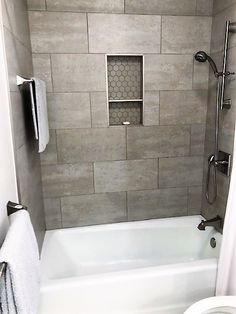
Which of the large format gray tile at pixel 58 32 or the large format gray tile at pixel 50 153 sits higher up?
the large format gray tile at pixel 58 32

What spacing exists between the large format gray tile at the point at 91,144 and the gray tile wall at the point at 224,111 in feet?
2.52

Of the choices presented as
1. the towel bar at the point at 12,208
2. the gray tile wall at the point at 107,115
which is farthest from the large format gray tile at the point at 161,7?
the towel bar at the point at 12,208

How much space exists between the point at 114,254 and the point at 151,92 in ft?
4.84

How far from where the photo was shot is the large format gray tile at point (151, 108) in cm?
211

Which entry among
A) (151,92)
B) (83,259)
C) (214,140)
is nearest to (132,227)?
(83,259)

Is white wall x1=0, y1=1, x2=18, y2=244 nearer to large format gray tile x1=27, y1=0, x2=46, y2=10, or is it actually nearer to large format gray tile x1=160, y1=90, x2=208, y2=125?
large format gray tile x1=27, y1=0, x2=46, y2=10

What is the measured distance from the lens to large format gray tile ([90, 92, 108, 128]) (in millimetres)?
2045

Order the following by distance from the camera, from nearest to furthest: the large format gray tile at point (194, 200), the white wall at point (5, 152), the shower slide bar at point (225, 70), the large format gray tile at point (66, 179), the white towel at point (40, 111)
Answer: the white wall at point (5, 152), the white towel at point (40, 111), the shower slide bar at point (225, 70), the large format gray tile at point (66, 179), the large format gray tile at point (194, 200)

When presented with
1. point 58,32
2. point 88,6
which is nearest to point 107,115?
point 58,32

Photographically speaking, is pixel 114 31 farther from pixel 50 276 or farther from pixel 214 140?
pixel 50 276

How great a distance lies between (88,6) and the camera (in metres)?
1.89

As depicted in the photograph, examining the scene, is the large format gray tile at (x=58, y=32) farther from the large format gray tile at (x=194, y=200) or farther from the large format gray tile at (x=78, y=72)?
the large format gray tile at (x=194, y=200)

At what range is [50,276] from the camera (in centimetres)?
171

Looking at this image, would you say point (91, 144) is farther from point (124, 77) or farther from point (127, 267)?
point (127, 267)
